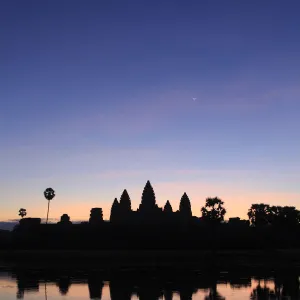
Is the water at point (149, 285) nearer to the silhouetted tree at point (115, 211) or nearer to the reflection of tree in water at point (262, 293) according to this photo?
the reflection of tree in water at point (262, 293)

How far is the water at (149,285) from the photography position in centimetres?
2927

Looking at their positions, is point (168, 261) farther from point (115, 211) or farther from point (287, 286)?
point (115, 211)

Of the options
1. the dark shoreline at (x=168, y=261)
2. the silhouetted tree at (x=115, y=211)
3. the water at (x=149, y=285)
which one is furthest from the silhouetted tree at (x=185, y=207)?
the water at (x=149, y=285)

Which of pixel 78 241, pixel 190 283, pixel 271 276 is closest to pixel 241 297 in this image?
pixel 190 283

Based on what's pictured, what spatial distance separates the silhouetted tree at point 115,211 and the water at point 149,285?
7976cm

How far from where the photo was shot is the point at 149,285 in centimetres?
3412

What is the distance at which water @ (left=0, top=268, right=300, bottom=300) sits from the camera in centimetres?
2927

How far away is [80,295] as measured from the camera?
96.8 feet

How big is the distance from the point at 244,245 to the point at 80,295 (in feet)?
232

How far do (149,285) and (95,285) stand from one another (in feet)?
13.2

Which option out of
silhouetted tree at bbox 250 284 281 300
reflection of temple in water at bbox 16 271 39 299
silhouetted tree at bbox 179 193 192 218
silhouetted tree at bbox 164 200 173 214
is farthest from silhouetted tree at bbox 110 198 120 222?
silhouetted tree at bbox 250 284 281 300

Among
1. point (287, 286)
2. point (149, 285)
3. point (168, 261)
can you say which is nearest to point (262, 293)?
point (287, 286)

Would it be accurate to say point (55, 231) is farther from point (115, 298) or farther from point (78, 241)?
point (115, 298)

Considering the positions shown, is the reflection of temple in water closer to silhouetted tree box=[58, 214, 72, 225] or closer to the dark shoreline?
the dark shoreline
